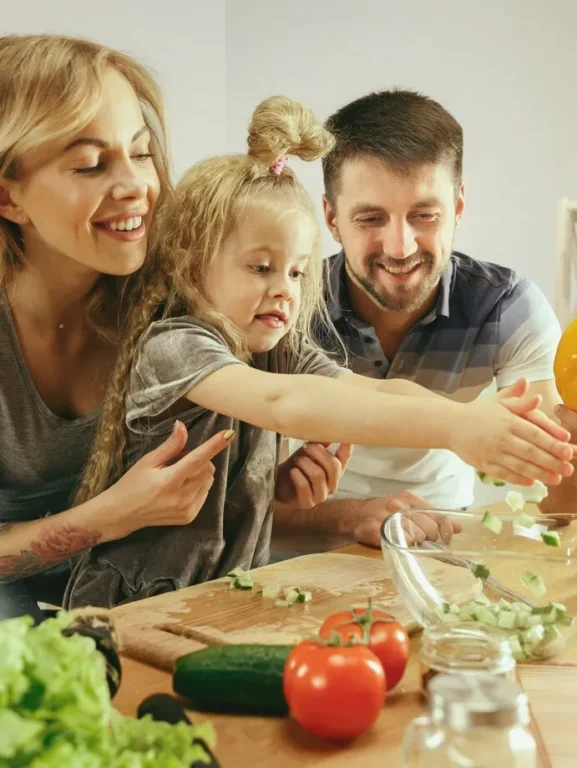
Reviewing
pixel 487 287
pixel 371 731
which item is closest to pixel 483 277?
pixel 487 287

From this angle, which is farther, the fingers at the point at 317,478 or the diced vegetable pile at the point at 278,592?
the fingers at the point at 317,478

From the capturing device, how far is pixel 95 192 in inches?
55.3

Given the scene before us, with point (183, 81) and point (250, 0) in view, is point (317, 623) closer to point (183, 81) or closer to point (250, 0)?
point (183, 81)

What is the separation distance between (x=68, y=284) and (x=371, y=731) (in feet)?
3.10

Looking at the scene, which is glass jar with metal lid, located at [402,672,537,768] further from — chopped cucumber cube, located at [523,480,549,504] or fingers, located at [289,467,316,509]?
fingers, located at [289,467,316,509]

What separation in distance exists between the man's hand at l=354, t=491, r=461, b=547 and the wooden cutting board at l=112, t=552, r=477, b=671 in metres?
0.09

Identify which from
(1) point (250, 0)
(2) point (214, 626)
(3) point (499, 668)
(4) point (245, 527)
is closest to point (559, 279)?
(1) point (250, 0)

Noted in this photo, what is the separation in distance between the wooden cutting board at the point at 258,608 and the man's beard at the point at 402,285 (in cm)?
76

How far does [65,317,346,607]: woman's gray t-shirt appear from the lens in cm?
136

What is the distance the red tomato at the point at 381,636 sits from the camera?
2.75ft

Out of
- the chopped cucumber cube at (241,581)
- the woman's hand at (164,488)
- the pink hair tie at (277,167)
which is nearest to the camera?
the chopped cucumber cube at (241,581)

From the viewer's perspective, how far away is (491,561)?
0.96 meters

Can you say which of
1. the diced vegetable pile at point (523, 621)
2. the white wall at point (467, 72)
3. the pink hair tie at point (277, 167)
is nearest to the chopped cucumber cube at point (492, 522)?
the diced vegetable pile at point (523, 621)

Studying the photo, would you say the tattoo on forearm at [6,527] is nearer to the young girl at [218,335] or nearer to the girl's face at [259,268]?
the young girl at [218,335]
